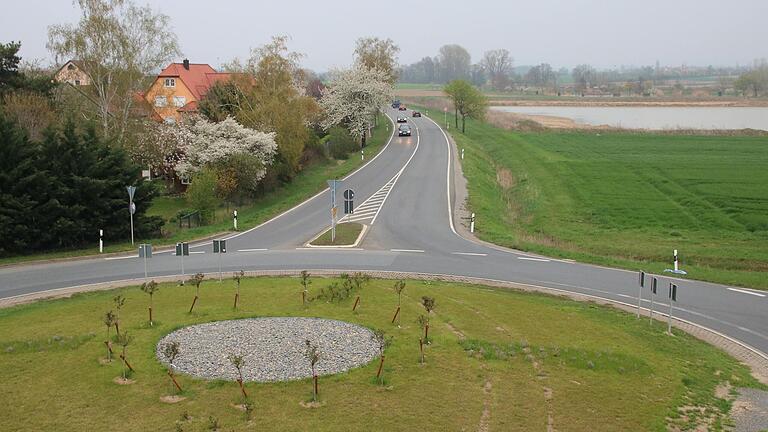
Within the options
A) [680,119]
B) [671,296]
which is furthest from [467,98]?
[671,296]

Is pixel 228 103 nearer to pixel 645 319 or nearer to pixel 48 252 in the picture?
pixel 48 252

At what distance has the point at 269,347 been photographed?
1504 centimetres

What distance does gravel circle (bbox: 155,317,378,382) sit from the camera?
1364 cm

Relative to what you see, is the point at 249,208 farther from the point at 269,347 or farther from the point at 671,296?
the point at 671,296

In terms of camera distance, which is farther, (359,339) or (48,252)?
(48,252)

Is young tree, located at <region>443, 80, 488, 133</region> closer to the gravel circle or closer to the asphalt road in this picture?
the asphalt road

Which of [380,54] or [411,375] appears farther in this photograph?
[380,54]

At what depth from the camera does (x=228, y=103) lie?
1882 inches

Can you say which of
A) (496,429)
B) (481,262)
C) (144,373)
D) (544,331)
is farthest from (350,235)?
(496,429)

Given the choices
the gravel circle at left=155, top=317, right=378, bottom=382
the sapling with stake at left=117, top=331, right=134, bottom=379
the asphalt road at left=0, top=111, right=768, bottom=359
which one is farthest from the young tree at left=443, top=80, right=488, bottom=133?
the sapling with stake at left=117, top=331, right=134, bottom=379

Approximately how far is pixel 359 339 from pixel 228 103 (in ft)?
117

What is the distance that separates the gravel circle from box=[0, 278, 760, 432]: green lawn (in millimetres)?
421

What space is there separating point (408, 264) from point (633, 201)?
22272 mm

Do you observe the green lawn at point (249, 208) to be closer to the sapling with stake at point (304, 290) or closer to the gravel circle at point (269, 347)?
the sapling with stake at point (304, 290)
